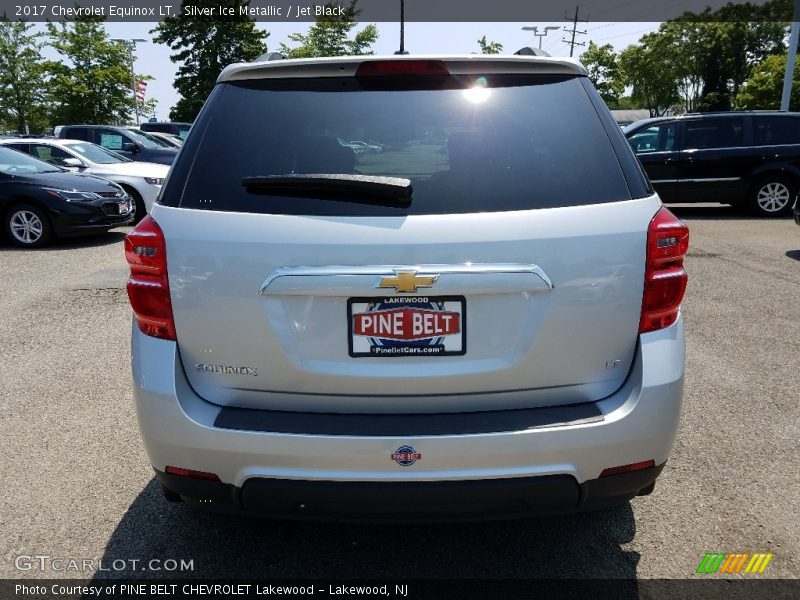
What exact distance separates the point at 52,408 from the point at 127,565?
190 cm

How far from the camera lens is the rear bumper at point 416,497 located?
2115 millimetres

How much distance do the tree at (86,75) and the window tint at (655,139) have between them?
102ft

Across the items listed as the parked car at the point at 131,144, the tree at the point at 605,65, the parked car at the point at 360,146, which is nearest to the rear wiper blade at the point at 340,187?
the parked car at the point at 360,146

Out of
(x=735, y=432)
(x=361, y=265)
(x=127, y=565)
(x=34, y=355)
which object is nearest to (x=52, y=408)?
(x=34, y=355)

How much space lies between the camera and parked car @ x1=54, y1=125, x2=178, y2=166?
1602 cm

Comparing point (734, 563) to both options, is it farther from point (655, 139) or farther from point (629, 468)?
point (655, 139)

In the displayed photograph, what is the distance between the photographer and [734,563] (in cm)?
264

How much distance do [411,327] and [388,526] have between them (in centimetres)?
116

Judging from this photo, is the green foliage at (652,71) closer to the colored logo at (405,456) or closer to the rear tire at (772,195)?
the rear tire at (772,195)

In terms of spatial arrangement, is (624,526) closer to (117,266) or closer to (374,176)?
(374,176)

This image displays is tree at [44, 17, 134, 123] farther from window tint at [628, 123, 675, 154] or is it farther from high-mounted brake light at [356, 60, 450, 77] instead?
high-mounted brake light at [356, 60, 450, 77]

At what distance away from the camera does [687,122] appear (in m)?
12.9

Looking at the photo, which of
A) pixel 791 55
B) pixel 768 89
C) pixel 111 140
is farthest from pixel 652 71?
pixel 111 140

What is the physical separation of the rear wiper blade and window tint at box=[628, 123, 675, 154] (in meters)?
12.0
